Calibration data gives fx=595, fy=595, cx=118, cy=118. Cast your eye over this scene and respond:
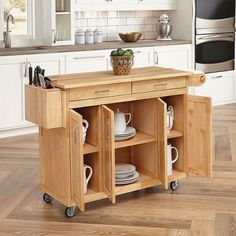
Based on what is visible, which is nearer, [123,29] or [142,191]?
[142,191]

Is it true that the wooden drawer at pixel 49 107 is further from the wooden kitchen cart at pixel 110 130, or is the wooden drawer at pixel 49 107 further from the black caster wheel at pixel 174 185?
the black caster wheel at pixel 174 185

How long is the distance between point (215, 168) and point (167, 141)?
2.52 ft

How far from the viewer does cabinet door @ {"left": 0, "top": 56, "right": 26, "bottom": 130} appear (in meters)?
5.80

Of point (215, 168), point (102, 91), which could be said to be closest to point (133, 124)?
point (102, 91)

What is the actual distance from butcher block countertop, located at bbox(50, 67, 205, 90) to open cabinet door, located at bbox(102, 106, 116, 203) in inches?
7.4

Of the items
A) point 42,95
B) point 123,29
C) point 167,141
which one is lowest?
point 167,141

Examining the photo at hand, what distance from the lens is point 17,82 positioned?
589 cm

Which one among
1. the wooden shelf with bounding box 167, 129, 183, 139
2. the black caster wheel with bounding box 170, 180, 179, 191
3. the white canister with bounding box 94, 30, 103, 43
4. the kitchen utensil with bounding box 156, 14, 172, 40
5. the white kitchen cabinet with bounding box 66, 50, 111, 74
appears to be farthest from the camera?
the kitchen utensil with bounding box 156, 14, 172, 40

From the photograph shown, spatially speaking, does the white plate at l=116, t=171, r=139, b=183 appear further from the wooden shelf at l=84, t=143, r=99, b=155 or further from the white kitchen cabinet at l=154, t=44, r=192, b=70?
the white kitchen cabinet at l=154, t=44, r=192, b=70

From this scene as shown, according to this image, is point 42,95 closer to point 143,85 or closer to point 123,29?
point 143,85

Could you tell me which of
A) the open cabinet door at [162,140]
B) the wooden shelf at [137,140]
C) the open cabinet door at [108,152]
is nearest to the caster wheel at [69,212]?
the open cabinet door at [108,152]

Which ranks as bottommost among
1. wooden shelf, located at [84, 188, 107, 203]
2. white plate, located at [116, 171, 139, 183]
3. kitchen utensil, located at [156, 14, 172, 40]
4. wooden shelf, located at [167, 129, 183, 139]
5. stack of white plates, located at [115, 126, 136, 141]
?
wooden shelf, located at [84, 188, 107, 203]

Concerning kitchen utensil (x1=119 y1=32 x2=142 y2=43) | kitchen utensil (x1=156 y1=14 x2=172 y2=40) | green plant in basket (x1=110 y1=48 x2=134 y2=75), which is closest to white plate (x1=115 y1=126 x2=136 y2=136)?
green plant in basket (x1=110 y1=48 x2=134 y2=75)

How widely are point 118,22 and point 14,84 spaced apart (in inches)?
77.9
